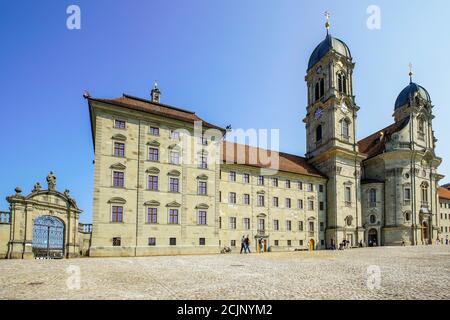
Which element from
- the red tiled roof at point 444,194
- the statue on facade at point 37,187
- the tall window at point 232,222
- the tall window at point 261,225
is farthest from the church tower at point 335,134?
the red tiled roof at point 444,194

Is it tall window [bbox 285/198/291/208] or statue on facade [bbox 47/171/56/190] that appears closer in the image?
statue on facade [bbox 47/171/56/190]

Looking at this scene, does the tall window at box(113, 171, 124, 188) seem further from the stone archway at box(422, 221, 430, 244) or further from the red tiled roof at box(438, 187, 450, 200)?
the red tiled roof at box(438, 187, 450, 200)

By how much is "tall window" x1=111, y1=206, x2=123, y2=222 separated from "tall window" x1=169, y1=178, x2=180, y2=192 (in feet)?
17.6

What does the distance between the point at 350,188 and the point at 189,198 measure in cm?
2747

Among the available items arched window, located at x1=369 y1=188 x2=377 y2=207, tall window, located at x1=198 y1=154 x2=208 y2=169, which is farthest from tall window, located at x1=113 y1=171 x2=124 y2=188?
arched window, located at x1=369 y1=188 x2=377 y2=207

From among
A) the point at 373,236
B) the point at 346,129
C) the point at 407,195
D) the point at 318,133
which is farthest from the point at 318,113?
the point at 373,236

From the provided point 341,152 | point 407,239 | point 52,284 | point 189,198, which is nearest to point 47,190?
point 189,198

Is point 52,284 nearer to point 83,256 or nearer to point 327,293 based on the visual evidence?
point 327,293

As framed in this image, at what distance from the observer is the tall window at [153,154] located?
31.3 m

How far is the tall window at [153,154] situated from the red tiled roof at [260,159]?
29.9 ft

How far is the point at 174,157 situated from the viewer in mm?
32562

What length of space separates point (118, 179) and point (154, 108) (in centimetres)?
888

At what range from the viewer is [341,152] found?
46.6m

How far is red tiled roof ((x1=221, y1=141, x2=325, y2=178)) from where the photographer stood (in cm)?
4022
